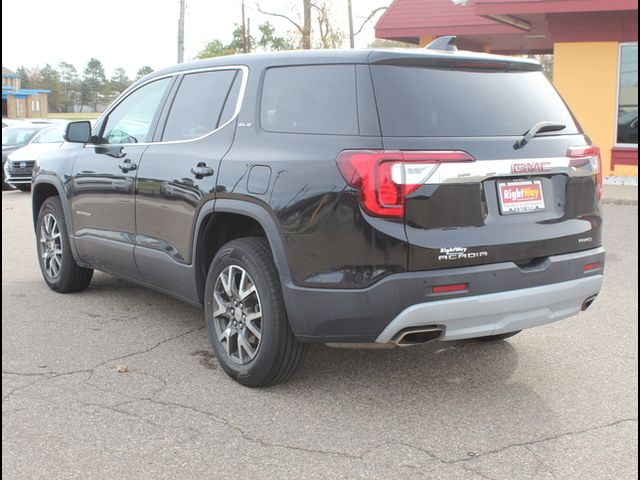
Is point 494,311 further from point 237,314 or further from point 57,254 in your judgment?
point 57,254

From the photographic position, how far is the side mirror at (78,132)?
625 centimetres

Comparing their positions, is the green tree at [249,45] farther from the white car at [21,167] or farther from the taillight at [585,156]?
the taillight at [585,156]

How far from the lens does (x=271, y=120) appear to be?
15.0ft

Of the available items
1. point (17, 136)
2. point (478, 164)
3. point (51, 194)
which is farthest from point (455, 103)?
point (17, 136)

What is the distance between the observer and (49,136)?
62.3 feet

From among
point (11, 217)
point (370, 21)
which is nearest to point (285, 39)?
point (370, 21)

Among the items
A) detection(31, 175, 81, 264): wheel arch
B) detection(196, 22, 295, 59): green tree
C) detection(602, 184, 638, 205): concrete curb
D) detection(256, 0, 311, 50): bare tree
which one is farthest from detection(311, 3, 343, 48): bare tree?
detection(31, 175, 81, 264): wheel arch

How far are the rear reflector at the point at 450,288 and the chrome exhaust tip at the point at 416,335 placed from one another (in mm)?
197

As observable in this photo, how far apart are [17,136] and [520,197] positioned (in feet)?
60.4

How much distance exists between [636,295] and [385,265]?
12.5ft

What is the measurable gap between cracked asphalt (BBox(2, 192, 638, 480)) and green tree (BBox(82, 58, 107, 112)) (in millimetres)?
70312

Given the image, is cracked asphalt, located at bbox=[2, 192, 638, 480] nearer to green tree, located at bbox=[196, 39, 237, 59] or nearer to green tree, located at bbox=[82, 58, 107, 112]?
green tree, located at bbox=[196, 39, 237, 59]

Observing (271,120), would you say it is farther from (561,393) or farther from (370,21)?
(370,21)

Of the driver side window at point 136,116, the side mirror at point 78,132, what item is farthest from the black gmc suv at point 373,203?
the side mirror at point 78,132
